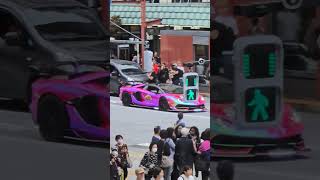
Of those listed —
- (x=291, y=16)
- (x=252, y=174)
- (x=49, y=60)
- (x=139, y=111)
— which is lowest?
(x=252, y=174)

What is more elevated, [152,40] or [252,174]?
[152,40]

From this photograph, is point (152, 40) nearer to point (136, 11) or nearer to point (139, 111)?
point (136, 11)

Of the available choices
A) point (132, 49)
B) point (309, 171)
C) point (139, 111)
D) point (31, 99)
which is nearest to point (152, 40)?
point (132, 49)

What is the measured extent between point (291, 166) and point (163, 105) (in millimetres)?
736

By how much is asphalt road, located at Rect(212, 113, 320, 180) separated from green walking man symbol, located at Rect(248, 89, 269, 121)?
0.62 feet

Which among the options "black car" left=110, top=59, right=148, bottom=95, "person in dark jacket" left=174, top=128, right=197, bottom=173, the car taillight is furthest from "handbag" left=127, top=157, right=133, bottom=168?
the car taillight

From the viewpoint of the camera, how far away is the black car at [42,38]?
3.06 m

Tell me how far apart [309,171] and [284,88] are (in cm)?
42

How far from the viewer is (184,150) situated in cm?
290

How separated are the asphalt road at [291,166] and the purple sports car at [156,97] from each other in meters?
0.37

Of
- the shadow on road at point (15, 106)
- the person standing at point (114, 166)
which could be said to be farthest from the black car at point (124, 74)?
the shadow on road at point (15, 106)

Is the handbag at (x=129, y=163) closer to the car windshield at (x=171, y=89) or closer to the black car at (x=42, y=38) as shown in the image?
the car windshield at (x=171, y=89)

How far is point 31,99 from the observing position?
319cm

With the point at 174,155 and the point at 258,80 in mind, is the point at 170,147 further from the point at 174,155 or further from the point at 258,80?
the point at 258,80
